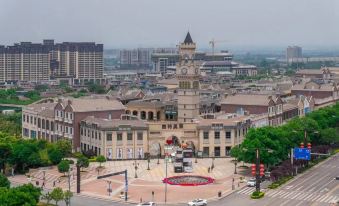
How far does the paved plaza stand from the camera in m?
59.6

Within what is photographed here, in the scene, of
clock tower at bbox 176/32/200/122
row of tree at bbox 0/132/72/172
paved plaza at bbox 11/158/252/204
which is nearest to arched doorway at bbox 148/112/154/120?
clock tower at bbox 176/32/200/122

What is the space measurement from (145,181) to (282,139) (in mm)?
15960

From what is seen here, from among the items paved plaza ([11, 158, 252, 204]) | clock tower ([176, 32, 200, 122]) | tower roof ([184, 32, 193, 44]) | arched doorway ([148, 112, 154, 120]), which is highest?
tower roof ([184, 32, 193, 44])

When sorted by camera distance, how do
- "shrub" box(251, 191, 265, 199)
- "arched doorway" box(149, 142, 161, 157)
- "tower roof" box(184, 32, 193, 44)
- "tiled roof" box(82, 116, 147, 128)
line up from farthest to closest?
"tower roof" box(184, 32, 193, 44) < "arched doorway" box(149, 142, 161, 157) < "tiled roof" box(82, 116, 147, 128) < "shrub" box(251, 191, 265, 199)

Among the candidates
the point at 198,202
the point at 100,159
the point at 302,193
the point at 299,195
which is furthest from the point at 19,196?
the point at 302,193

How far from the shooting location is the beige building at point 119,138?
77250mm

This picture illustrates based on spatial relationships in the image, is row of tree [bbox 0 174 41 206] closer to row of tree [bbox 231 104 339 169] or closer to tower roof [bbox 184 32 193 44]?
row of tree [bbox 231 104 339 169]

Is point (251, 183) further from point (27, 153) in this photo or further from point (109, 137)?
point (27, 153)

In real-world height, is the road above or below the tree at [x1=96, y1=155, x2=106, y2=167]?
below

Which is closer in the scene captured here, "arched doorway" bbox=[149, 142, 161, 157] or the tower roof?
"arched doorway" bbox=[149, 142, 161, 157]

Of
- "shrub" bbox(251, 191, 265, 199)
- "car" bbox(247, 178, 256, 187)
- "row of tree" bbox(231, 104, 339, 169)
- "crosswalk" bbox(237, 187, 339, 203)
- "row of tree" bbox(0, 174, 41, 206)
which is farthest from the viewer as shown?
"row of tree" bbox(231, 104, 339, 169)

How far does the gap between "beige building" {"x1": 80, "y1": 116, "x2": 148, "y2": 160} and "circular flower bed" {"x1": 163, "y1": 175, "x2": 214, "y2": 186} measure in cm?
1198

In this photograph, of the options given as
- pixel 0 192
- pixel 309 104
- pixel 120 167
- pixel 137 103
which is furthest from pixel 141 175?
pixel 309 104

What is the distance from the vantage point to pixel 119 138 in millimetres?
77562
